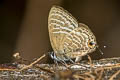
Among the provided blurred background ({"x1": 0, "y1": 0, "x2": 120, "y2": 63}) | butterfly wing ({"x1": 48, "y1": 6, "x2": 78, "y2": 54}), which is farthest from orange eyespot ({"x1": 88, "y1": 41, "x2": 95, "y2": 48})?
blurred background ({"x1": 0, "y1": 0, "x2": 120, "y2": 63})

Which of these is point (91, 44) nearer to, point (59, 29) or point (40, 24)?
point (59, 29)

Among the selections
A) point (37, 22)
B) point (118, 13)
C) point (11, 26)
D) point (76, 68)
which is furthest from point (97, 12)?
point (76, 68)

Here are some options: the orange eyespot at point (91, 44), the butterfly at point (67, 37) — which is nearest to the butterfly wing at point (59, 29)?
the butterfly at point (67, 37)

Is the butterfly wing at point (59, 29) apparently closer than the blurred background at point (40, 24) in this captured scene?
Yes

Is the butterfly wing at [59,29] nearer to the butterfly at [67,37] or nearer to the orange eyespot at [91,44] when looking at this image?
the butterfly at [67,37]

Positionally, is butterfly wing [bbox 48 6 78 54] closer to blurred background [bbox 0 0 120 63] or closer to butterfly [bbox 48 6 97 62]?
butterfly [bbox 48 6 97 62]

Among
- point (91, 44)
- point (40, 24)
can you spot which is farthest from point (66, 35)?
point (40, 24)
